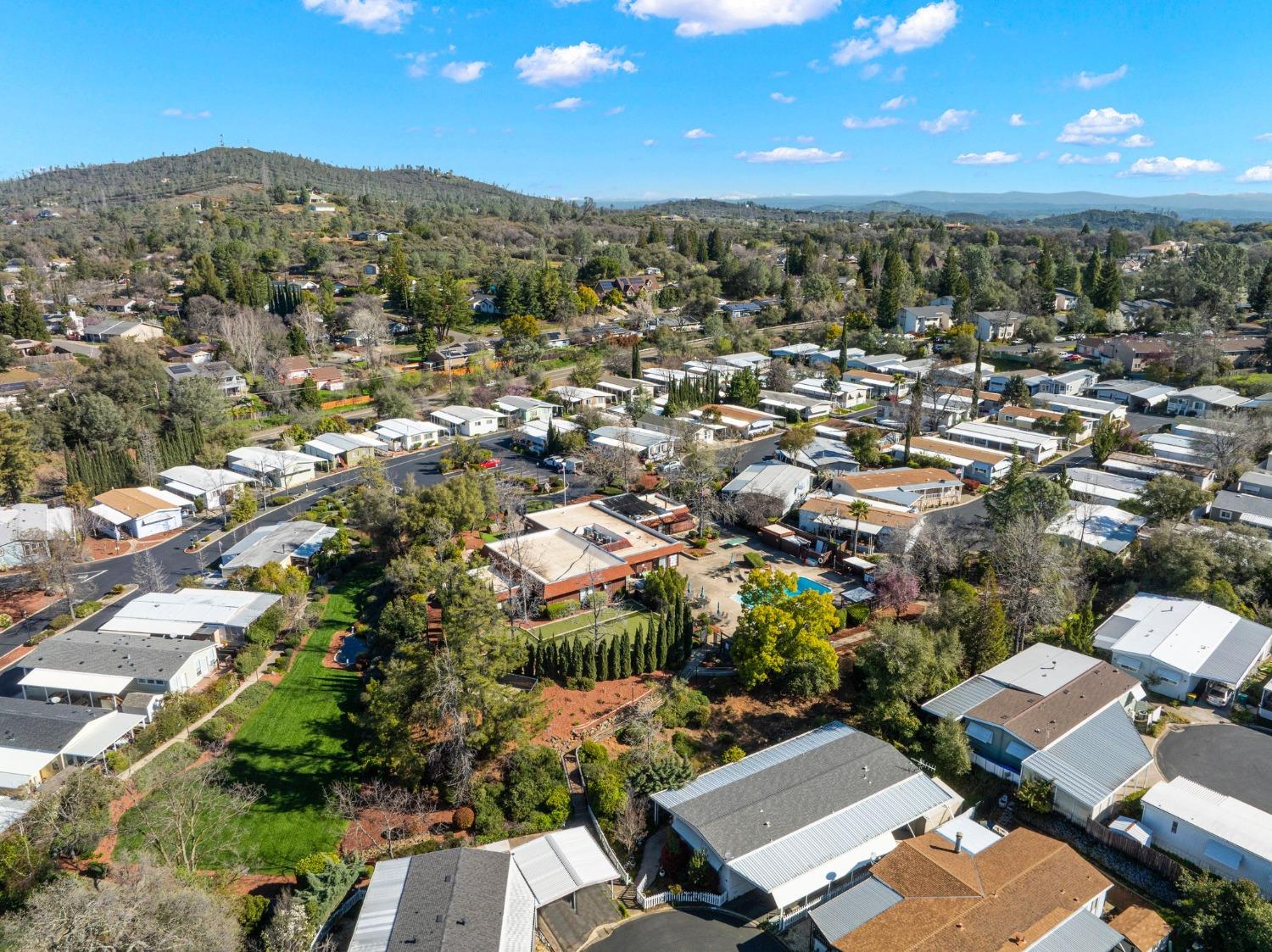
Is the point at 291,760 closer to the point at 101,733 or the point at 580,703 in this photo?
the point at 101,733

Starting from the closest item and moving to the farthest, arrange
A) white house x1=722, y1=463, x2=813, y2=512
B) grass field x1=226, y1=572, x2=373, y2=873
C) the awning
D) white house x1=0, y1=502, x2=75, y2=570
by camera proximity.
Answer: grass field x1=226, y1=572, x2=373, y2=873 → the awning → white house x1=0, y1=502, x2=75, y2=570 → white house x1=722, y1=463, x2=813, y2=512

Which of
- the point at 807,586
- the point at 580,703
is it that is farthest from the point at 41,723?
the point at 807,586

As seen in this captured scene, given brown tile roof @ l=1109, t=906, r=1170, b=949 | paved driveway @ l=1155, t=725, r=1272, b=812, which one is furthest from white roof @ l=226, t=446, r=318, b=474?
paved driveway @ l=1155, t=725, r=1272, b=812

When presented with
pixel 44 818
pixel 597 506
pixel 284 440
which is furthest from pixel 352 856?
pixel 284 440

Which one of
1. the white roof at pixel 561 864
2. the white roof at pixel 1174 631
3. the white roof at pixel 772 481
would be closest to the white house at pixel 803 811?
the white roof at pixel 561 864

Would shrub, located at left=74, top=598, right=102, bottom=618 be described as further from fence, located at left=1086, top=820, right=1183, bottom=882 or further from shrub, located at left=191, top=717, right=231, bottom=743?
fence, located at left=1086, top=820, right=1183, bottom=882

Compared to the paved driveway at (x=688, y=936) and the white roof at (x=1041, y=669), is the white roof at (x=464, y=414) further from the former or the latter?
the paved driveway at (x=688, y=936)
